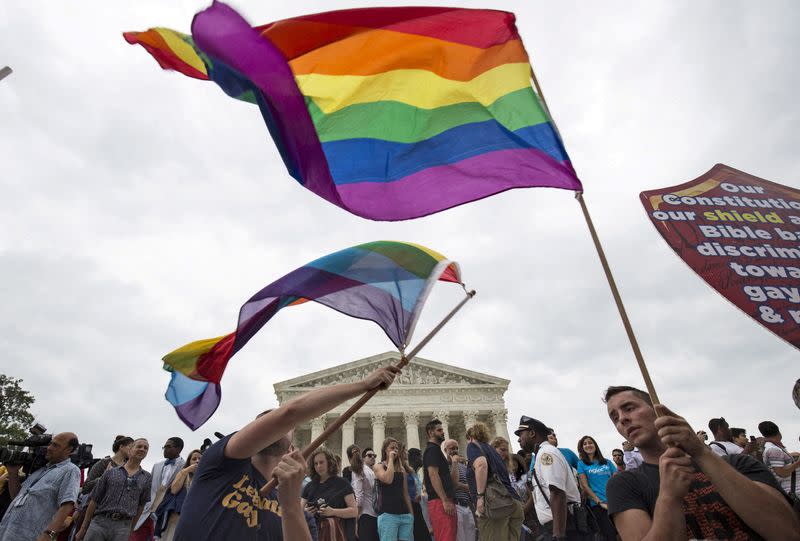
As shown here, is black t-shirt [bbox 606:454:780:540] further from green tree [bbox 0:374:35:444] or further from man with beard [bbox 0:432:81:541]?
green tree [bbox 0:374:35:444]

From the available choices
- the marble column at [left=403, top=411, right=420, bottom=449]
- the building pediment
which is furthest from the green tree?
the marble column at [left=403, top=411, right=420, bottom=449]

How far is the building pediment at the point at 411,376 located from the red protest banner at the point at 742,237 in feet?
114

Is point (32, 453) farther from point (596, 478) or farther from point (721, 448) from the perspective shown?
point (721, 448)

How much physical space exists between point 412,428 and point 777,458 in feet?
116

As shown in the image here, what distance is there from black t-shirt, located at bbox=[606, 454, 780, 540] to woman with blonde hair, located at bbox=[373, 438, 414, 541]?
4.39 meters

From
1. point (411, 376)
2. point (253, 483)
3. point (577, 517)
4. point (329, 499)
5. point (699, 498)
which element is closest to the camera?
point (699, 498)

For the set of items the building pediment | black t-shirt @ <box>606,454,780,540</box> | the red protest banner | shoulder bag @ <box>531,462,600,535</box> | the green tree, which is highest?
the building pediment

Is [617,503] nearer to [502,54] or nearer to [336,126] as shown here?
[336,126]

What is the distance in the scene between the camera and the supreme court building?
132 feet

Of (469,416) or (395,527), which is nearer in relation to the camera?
(395,527)

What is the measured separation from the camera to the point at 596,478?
22.0 feet

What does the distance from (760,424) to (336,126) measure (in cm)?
700

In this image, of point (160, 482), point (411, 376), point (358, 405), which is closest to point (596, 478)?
point (358, 405)

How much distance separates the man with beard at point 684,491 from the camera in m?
1.78
